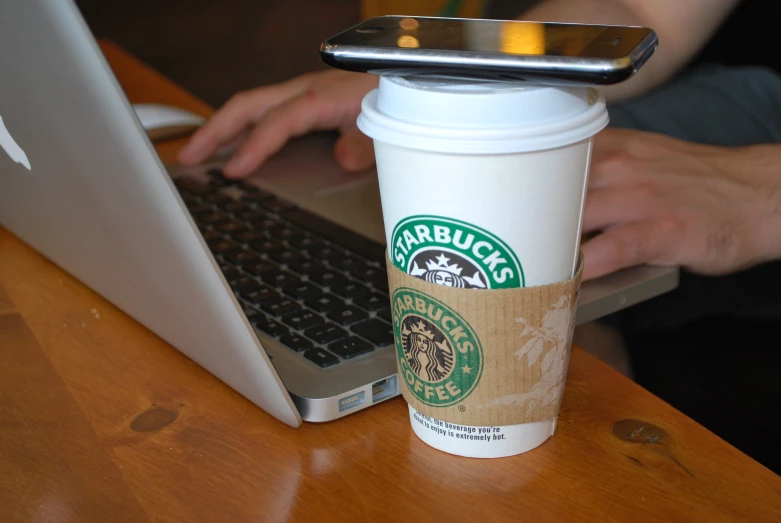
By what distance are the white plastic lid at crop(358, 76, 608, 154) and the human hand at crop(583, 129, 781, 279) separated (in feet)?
0.87

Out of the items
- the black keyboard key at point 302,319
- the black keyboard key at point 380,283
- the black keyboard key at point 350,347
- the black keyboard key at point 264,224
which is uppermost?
the black keyboard key at point 350,347

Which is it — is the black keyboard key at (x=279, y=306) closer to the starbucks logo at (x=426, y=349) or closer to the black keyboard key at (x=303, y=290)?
the black keyboard key at (x=303, y=290)

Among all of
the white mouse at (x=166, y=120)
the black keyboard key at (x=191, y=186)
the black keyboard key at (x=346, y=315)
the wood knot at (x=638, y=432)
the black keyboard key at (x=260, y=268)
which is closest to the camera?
the wood knot at (x=638, y=432)

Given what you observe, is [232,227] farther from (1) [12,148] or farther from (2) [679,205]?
(2) [679,205]

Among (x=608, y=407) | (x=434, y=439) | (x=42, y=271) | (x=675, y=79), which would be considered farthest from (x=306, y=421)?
(x=675, y=79)

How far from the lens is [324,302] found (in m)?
0.66

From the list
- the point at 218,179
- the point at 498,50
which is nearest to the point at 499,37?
the point at 498,50

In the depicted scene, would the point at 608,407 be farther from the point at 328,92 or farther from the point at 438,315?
the point at 328,92

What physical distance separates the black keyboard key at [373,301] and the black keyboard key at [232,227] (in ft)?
0.69

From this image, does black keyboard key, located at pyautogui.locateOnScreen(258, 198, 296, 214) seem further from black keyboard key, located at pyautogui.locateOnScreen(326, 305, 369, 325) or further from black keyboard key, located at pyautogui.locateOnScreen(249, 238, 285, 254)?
black keyboard key, located at pyautogui.locateOnScreen(326, 305, 369, 325)

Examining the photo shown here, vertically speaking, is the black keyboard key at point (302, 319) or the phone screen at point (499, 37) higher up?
the phone screen at point (499, 37)

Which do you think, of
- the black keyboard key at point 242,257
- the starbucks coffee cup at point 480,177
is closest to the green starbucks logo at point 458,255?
the starbucks coffee cup at point 480,177

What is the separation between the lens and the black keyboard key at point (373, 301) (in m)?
0.65

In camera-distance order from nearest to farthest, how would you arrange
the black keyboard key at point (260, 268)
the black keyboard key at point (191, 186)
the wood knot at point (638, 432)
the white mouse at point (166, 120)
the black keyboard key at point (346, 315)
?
the wood knot at point (638, 432), the black keyboard key at point (346, 315), the black keyboard key at point (260, 268), the black keyboard key at point (191, 186), the white mouse at point (166, 120)
